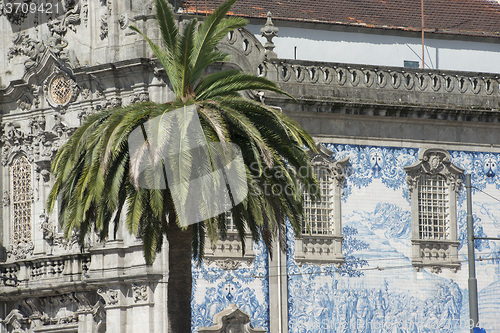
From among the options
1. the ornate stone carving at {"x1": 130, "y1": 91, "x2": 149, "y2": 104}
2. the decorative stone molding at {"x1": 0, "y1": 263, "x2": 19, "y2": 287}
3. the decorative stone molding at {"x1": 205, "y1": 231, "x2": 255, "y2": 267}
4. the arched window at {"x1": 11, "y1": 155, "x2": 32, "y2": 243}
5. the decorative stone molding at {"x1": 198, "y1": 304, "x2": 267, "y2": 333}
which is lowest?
the decorative stone molding at {"x1": 198, "y1": 304, "x2": 267, "y2": 333}

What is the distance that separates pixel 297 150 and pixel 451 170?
35.2 feet

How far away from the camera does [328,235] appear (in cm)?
4494

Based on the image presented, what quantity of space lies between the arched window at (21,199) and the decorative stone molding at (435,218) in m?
11.9

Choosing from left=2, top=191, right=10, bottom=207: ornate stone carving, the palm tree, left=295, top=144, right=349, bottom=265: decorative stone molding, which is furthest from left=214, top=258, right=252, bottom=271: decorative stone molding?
left=2, top=191, right=10, bottom=207: ornate stone carving

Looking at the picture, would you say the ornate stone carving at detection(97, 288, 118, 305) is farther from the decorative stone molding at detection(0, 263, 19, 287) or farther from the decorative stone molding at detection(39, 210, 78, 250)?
the decorative stone molding at detection(0, 263, 19, 287)

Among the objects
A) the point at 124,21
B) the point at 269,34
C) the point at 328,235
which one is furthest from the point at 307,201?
the point at 124,21

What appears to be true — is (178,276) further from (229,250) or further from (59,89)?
(59,89)

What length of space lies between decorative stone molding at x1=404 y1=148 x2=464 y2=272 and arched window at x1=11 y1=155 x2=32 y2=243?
469 inches

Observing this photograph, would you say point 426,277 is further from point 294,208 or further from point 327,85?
point 294,208

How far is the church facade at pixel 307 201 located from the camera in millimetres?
43844

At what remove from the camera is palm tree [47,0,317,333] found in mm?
35312

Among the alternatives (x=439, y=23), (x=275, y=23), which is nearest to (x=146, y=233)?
(x=275, y=23)

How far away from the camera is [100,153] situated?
35.2 metres

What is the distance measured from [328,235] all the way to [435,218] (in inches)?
141
